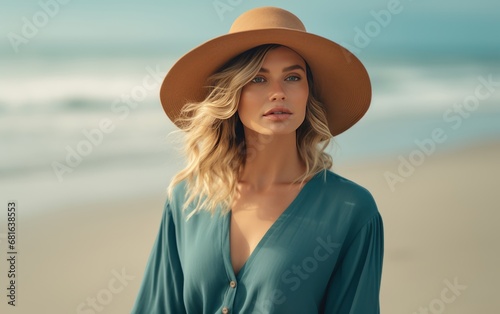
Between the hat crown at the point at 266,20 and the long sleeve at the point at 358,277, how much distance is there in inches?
30.8

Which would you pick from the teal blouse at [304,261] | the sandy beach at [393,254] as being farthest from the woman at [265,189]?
the sandy beach at [393,254]

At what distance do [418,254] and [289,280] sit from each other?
4.02 m

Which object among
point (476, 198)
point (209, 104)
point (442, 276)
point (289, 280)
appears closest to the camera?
point (289, 280)

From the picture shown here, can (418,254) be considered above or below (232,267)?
above

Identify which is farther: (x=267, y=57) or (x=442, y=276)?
(x=442, y=276)

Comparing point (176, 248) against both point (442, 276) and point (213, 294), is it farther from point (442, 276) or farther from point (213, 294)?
point (442, 276)

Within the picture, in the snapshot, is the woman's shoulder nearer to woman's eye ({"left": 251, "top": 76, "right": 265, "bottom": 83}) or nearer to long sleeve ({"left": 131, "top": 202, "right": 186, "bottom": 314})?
woman's eye ({"left": 251, "top": 76, "right": 265, "bottom": 83})

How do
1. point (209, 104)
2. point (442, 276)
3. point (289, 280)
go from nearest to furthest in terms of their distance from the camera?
point (289, 280)
point (209, 104)
point (442, 276)

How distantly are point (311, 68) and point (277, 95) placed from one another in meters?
0.28

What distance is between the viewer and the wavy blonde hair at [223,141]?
3256 mm

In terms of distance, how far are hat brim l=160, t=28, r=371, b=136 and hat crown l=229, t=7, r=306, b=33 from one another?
0.19 ft

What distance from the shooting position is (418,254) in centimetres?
688

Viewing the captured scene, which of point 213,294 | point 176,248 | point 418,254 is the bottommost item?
point 213,294

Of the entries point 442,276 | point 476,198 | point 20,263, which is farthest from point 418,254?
point 20,263
